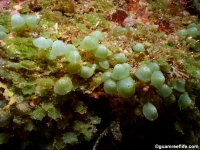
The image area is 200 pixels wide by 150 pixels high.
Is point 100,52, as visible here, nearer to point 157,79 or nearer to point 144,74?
point 144,74

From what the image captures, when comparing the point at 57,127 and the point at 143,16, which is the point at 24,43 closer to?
the point at 57,127

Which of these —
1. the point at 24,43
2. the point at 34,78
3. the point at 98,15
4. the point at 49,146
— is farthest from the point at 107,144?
the point at 98,15

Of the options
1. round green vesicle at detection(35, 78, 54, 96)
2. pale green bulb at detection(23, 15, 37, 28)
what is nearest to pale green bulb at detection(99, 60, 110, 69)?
round green vesicle at detection(35, 78, 54, 96)

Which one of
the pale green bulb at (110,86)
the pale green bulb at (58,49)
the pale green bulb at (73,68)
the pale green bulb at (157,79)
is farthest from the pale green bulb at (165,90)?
the pale green bulb at (58,49)

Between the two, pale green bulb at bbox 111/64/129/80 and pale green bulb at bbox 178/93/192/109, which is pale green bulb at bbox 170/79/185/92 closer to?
pale green bulb at bbox 178/93/192/109

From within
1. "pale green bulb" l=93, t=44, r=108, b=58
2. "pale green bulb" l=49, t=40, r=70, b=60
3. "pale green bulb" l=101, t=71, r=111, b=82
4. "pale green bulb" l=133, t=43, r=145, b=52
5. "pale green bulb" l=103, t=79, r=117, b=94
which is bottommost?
"pale green bulb" l=103, t=79, r=117, b=94

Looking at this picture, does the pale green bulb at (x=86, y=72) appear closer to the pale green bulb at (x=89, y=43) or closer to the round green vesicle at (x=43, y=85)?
the pale green bulb at (x=89, y=43)
